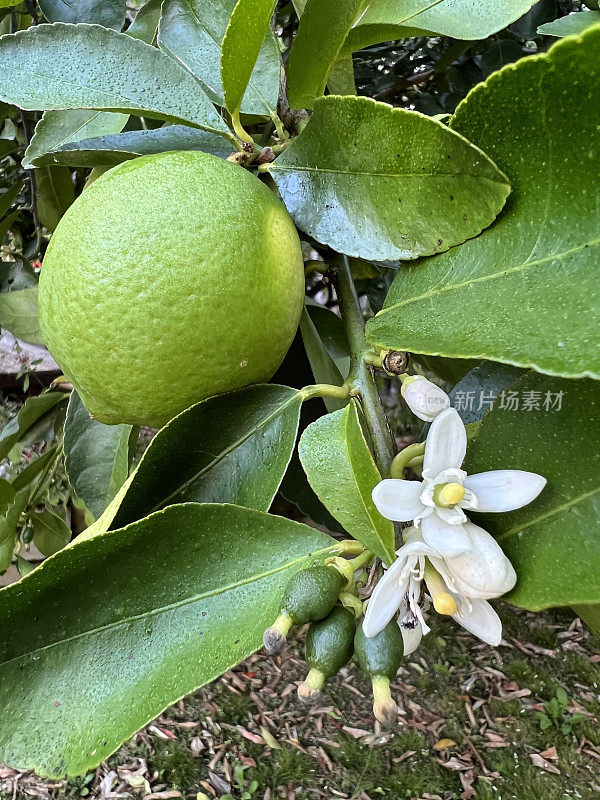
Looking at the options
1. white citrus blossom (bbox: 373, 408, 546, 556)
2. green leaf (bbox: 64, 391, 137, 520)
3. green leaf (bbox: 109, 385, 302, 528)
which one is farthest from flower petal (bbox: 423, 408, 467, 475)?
green leaf (bbox: 64, 391, 137, 520)

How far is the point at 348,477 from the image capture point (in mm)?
321

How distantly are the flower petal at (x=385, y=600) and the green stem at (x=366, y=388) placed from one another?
70 mm

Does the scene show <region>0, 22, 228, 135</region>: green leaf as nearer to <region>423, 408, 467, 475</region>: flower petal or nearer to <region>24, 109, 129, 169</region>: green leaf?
<region>24, 109, 129, 169</region>: green leaf

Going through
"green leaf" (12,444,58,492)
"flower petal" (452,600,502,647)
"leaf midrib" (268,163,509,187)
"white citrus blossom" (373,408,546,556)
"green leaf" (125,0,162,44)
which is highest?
"green leaf" (125,0,162,44)

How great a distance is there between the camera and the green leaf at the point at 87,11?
24.5 inches

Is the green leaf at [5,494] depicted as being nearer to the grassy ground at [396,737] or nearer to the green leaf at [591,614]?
the green leaf at [591,614]

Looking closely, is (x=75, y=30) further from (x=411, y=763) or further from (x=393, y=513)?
(x=411, y=763)

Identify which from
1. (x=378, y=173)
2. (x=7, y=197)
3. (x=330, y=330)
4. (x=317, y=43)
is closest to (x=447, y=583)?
(x=378, y=173)

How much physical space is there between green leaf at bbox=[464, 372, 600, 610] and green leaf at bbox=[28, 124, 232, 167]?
0.95 feet

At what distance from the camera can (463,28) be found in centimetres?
41

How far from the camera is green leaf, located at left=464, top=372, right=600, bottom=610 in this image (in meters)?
0.32

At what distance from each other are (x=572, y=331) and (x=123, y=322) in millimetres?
239

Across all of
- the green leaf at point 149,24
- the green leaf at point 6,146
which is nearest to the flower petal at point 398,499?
the green leaf at point 149,24

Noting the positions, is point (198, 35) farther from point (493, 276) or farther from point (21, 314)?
point (21, 314)
